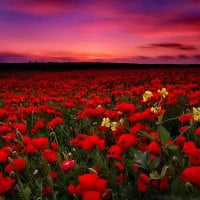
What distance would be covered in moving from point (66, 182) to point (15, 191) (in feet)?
1.23

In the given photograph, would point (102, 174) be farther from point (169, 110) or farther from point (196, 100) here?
point (169, 110)

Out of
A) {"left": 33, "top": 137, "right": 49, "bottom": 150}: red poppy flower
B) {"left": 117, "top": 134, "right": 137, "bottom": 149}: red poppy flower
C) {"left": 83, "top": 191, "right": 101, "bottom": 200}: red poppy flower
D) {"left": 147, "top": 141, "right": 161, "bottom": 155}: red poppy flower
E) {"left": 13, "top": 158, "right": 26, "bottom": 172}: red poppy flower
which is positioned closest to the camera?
{"left": 83, "top": 191, "right": 101, "bottom": 200}: red poppy flower

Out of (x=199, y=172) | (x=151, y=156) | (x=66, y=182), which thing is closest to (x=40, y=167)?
(x=66, y=182)

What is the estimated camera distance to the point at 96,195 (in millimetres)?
1829

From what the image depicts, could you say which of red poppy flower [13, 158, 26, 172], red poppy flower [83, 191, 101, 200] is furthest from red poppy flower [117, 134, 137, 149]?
red poppy flower [83, 191, 101, 200]

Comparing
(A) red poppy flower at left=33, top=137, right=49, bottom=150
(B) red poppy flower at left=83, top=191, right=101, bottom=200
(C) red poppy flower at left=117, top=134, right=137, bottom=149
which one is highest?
(C) red poppy flower at left=117, top=134, right=137, bottom=149

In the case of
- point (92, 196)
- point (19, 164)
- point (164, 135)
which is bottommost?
point (19, 164)

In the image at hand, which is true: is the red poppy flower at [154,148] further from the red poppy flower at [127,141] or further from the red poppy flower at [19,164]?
the red poppy flower at [19,164]

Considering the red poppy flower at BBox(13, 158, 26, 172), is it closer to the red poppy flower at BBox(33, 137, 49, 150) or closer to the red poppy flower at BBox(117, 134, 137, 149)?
the red poppy flower at BBox(33, 137, 49, 150)

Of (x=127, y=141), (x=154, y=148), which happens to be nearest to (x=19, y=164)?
(x=127, y=141)

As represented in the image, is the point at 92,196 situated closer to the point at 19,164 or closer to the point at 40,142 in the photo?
the point at 19,164

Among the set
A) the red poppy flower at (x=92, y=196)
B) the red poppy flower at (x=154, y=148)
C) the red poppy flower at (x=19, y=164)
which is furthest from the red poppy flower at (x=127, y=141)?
the red poppy flower at (x=92, y=196)

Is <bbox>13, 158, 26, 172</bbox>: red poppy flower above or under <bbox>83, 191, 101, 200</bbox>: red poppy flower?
under

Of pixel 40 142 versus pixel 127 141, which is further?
pixel 40 142
